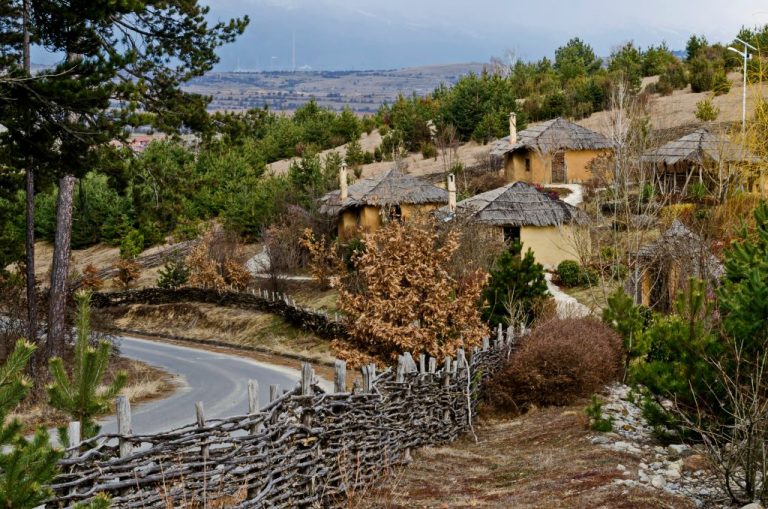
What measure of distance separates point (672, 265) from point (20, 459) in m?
25.3

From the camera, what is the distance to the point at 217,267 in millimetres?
45312

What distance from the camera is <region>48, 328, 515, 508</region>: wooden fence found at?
785cm

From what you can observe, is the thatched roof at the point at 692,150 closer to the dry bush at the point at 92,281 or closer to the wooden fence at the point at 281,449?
the dry bush at the point at 92,281

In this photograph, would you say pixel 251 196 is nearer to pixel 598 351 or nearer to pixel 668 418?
pixel 598 351

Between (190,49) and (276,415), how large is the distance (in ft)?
55.4

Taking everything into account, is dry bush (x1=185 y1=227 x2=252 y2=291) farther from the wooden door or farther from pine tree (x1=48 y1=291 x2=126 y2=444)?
pine tree (x1=48 y1=291 x2=126 y2=444)

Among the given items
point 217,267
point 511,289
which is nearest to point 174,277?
point 217,267

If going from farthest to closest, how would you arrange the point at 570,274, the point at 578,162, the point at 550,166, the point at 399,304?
the point at 578,162 → the point at 550,166 → the point at 570,274 → the point at 399,304

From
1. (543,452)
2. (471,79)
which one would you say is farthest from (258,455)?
(471,79)

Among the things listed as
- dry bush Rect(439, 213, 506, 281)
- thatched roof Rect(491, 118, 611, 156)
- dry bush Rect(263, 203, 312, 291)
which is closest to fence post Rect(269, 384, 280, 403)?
dry bush Rect(439, 213, 506, 281)

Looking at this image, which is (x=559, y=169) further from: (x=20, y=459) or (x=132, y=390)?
(x=20, y=459)

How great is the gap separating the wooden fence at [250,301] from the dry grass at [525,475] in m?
13.9

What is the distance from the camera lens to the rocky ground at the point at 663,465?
10.1 metres

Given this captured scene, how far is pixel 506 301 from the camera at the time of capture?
79.3 ft
